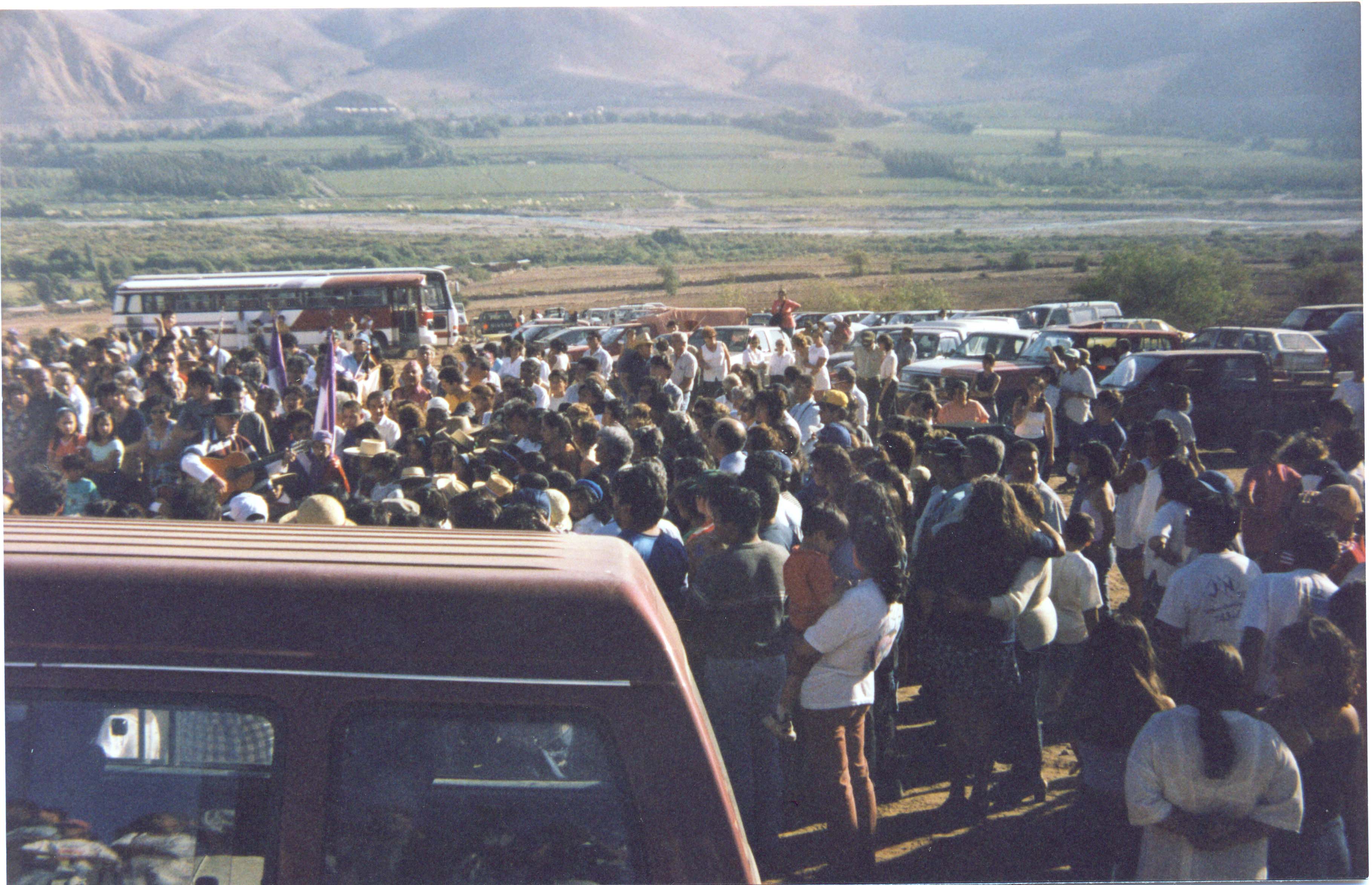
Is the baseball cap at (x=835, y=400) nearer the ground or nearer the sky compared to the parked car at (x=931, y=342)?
nearer the sky

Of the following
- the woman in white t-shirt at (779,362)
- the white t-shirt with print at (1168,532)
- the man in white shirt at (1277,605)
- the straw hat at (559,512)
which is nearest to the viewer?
the man in white shirt at (1277,605)

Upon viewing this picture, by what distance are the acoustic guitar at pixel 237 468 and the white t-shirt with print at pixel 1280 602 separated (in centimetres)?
538

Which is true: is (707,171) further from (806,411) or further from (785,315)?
(806,411)

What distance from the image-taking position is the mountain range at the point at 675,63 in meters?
79.9

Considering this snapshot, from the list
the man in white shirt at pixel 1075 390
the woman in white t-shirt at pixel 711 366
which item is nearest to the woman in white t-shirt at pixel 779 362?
the woman in white t-shirt at pixel 711 366

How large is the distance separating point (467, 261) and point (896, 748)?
64.3 meters

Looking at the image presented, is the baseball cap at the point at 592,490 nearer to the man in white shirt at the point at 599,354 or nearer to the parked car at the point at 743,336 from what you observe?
the man in white shirt at the point at 599,354

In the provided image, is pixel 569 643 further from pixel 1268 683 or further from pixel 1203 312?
pixel 1203 312

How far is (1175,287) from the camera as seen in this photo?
143ft

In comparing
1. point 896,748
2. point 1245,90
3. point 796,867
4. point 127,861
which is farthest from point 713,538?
point 1245,90

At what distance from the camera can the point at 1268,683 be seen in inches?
161

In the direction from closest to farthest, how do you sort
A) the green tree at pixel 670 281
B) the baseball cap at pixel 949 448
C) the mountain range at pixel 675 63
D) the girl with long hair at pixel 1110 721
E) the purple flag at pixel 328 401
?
the girl with long hair at pixel 1110 721 < the baseball cap at pixel 949 448 < the purple flag at pixel 328 401 < the green tree at pixel 670 281 < the mountain range at pixel 675 63

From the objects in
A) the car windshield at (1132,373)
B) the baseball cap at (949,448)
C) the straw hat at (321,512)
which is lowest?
the car windshield at (1132,373)

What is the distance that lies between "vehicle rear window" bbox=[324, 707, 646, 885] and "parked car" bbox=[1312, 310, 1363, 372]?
17.9m
